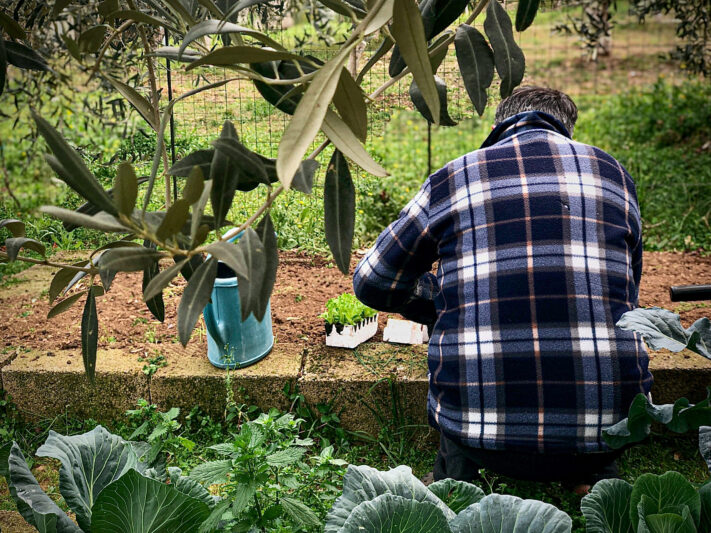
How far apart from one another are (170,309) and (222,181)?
2.80m

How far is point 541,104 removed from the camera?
244 centimetres

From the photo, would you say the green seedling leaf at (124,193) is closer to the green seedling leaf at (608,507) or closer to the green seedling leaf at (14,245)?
the green seedling leaf at (14,245)

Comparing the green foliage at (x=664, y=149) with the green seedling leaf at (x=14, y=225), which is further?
the green foliage at (x=664, y=149)

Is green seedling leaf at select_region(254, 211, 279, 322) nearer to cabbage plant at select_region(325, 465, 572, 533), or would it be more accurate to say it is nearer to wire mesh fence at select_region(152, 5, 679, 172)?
cabbage plant at select_region(325, 465, 572, 533)

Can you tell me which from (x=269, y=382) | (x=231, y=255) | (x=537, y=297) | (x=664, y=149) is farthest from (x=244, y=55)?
(x=664, y=149)

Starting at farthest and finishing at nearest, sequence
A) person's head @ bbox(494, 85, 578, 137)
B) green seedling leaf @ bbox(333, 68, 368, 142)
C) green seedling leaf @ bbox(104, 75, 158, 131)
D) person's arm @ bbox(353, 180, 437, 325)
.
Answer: person's head @ bbox(494, 85, 578, 137)
person's arm @ bbox(353, 180, 437, 325)
green seedling leaf @ bbox(104, 75, 158, 131)
green seedling leaf @ bbox(333, 68, 368, 142)

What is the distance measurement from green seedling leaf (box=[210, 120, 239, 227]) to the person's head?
1694 mm

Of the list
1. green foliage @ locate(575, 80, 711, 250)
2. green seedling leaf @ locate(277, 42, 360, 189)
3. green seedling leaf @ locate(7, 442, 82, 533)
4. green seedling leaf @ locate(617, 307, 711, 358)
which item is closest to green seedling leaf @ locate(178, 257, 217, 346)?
green seedling leaf @ locate(277, 42, 360, 189)

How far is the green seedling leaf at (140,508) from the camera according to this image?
1.50 metres

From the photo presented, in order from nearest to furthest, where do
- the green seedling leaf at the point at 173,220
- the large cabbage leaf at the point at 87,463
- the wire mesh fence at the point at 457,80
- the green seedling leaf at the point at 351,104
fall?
the green seedling leaf at the point at 173,220, the green seedling leaf at the point at 351,104, the large cabbage leaf at the point at 87,463, the wire mesh fence at the point at 457,80

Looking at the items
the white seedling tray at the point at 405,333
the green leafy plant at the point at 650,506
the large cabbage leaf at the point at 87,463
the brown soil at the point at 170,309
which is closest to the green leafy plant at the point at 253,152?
the large cabbage leaf at the point at 87,463

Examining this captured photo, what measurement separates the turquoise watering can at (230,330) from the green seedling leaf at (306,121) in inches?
84.4

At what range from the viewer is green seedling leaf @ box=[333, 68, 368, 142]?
0.95 metres

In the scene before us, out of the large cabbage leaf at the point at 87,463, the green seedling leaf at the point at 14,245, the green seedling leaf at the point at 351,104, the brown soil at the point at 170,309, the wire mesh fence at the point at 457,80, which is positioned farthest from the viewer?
the wire mesh fence at the point at 457,80
